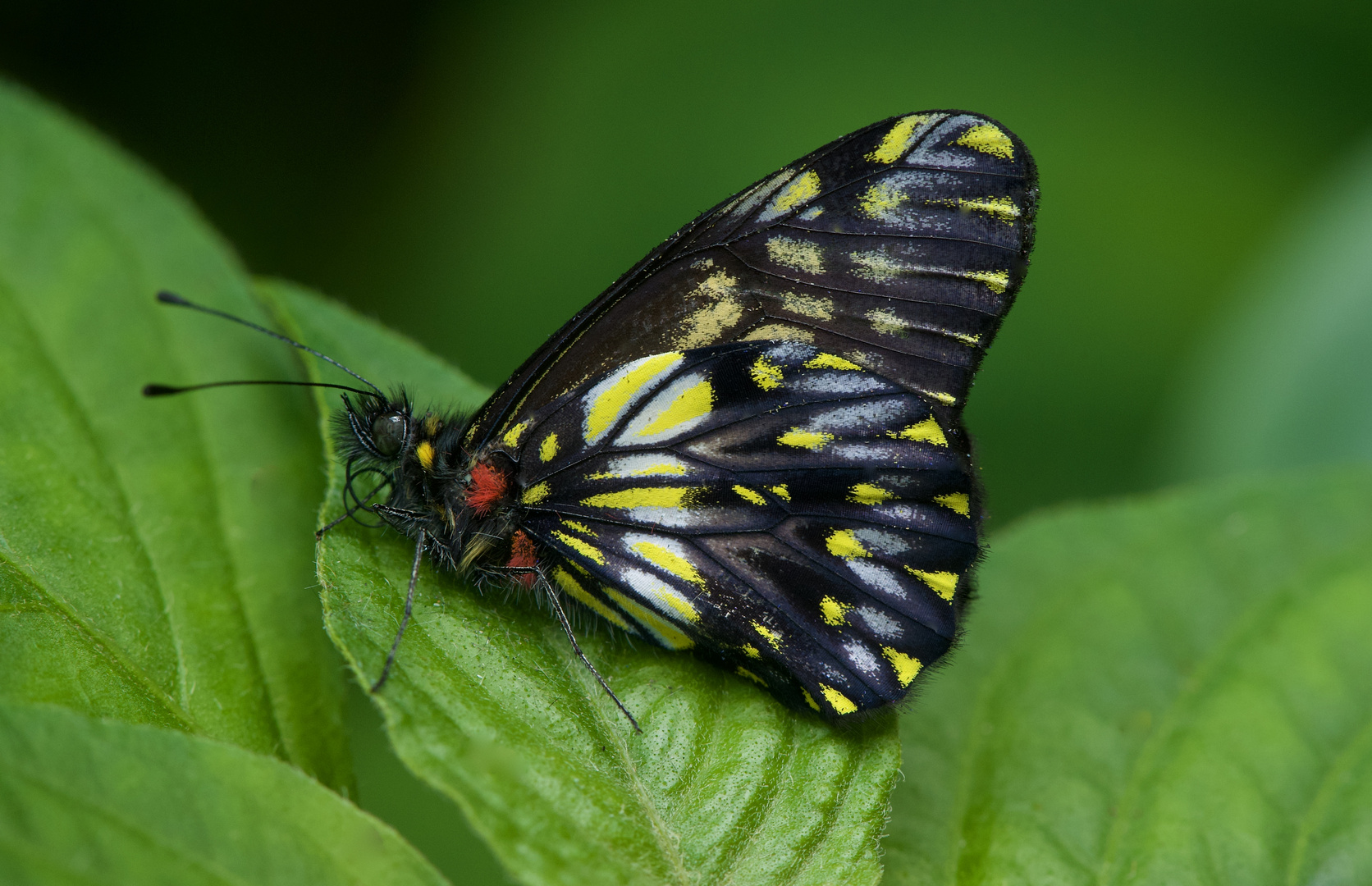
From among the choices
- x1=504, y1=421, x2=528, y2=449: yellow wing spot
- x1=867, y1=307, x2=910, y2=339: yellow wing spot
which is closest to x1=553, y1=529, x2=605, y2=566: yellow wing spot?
x1=504, y1=421, x2=528, y2=449: yellow wing spot

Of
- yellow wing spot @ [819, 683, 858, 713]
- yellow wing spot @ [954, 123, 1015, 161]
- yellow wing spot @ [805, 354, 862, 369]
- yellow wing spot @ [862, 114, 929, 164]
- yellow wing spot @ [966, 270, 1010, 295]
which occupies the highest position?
yellow wing spot @ [954, 123, 1015, 161]

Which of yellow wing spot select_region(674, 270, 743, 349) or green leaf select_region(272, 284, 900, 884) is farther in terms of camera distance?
yellow wing spot select_region(674, 270, 743, 349)

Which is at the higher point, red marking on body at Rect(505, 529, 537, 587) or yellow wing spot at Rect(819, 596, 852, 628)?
yellow wing spot at Rect(819, 596, 852, 628)

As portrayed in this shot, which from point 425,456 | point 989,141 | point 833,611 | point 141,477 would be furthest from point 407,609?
point 989,141

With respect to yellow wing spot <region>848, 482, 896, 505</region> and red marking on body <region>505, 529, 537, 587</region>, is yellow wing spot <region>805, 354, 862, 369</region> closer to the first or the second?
yellow wing spot <region>848, 482, 896, 505</region>

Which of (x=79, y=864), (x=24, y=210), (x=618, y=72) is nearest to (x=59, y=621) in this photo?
(x=79, y=864)
